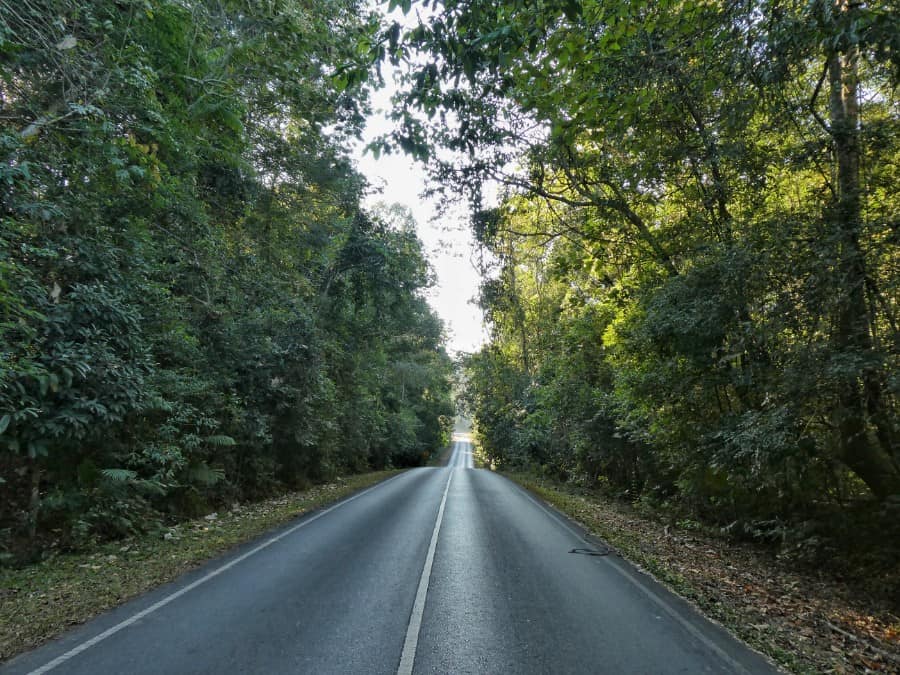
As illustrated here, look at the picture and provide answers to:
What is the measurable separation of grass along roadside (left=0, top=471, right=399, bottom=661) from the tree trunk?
387 inches

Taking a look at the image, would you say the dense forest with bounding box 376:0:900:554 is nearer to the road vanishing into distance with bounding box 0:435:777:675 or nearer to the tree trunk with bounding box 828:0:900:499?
the tree trunk with bounding box 828:0:900:499

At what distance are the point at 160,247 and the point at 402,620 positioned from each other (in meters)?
8.97

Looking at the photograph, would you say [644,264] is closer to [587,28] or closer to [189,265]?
[587,28]

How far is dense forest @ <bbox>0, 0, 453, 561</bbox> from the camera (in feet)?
19.3

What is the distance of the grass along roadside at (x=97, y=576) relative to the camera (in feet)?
15.4

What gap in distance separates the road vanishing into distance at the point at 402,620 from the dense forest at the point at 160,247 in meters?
3.11

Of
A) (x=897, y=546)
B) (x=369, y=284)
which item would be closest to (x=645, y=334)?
(x=897, y=546)

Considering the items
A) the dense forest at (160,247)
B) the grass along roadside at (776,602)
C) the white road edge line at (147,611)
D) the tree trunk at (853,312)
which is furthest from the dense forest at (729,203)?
the white road edge line at (147,611)

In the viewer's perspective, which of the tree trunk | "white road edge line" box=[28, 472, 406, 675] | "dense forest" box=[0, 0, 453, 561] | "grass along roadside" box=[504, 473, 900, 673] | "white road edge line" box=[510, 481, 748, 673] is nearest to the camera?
"white road edge line" box=[28, 472, 406, 675]

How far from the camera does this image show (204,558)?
729cm

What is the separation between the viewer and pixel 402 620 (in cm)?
494

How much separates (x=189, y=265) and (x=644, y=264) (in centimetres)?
1128

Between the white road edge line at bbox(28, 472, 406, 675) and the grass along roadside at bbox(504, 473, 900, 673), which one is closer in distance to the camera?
the white road edge line at bbox(28, 472, 406, 675)

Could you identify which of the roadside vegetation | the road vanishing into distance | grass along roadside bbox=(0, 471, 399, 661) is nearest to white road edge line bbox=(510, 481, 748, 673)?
the road vanishing into distance
